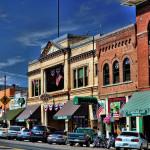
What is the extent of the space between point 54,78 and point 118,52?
16086 mm

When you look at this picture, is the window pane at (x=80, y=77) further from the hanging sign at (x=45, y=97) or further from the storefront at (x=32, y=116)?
the storefront at (x=32, y=116)

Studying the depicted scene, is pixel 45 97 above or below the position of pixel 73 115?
above

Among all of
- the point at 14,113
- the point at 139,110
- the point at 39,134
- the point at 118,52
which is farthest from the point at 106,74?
the point at 14,113

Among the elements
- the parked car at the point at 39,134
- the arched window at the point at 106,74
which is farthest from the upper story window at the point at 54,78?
the parked car at the point at 39,134

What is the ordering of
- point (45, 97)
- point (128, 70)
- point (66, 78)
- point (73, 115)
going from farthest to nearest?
point (45, 97) < point (66, 78) < point (73, 115) < point (128, 70)

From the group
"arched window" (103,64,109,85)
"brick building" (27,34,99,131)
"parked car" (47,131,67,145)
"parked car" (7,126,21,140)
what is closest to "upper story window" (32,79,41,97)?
"brick building" (27,34,99,131)

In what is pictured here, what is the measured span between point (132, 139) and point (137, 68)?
403 inches

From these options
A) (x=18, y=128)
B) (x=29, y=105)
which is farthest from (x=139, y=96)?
(x=29, y=105)

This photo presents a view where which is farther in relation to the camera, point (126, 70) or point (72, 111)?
point (72, 111)

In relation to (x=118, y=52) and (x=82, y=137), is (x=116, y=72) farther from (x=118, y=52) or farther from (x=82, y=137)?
(x=82, y=137)

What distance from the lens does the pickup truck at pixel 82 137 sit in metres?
30.2

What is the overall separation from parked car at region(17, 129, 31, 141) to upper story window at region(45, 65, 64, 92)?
40.0 ft

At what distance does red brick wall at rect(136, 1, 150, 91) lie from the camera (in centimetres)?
3262

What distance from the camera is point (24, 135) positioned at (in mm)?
37125
